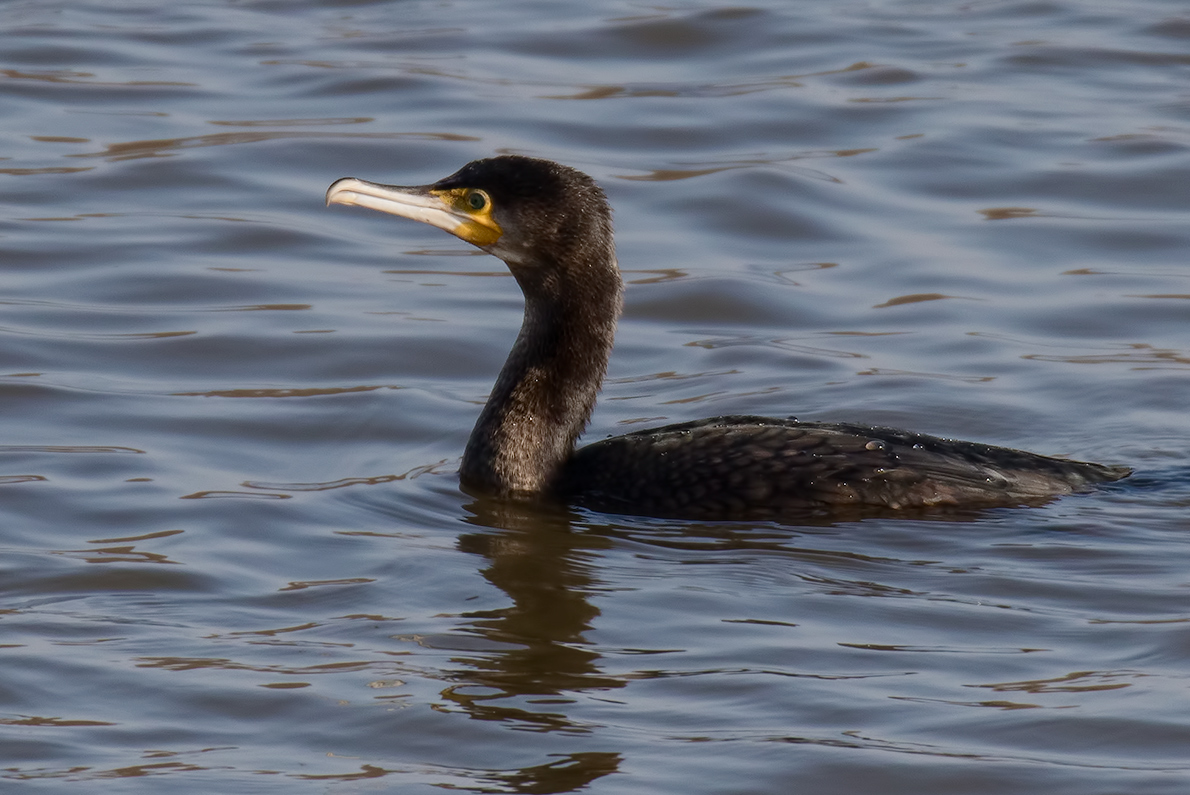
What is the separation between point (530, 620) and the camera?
6.07 meters

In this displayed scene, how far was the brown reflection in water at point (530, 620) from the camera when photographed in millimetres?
5371

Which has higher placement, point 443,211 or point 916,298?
point 443,211

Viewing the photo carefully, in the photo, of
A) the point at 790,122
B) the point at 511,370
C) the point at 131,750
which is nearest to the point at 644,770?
the point at 131,750

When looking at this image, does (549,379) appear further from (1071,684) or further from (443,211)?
(1071,684)

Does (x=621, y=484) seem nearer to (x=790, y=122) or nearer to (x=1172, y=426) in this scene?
(x=1172, y=426)

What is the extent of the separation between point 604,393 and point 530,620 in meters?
2.76

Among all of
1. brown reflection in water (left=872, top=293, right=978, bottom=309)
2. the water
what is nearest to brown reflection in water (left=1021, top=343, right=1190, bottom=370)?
the water

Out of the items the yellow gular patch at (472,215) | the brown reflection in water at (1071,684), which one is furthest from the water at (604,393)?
the yellow gular patch at (472,215)

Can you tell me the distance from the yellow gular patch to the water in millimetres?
936

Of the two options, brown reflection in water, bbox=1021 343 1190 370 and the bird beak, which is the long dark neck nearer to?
the bird beak

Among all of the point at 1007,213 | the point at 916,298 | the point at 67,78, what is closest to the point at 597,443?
the point at 916,298

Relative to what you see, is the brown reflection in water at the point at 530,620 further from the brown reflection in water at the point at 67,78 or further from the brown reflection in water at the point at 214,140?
the brown reflection in water at the point at 67,78

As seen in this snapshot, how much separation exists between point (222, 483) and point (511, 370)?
1103mm

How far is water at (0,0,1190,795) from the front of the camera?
5.20 metres
